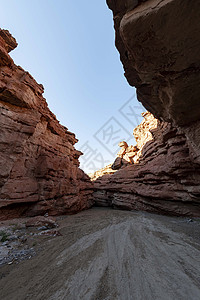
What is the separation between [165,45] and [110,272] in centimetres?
658

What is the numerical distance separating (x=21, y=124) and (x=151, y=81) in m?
9.46

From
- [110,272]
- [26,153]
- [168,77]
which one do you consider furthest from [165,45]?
[26,153]

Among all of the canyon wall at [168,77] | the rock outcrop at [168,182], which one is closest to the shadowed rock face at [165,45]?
the canyon wall at [168,77]

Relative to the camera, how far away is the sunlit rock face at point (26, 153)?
7406 mm

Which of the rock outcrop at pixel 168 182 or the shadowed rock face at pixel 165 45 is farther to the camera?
the rock outcrop at pixel 168 182

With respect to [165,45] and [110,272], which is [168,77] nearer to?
[165,45]

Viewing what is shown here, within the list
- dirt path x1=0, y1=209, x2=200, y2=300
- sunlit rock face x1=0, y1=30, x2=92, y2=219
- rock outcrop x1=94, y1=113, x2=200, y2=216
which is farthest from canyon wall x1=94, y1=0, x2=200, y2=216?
sunlit rock face x1=0, y1=30, x2=92, y2=219

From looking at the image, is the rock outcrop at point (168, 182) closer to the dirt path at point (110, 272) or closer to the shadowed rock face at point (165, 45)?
the shadowed rock face at point (165, 45)

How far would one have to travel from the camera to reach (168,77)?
169 inches

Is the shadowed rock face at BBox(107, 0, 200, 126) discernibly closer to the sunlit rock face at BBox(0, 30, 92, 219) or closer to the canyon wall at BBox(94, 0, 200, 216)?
the canyon wall at BBox(94, 0, 200, 216)

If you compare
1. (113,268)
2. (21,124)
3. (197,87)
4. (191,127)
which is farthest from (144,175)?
(21,124)

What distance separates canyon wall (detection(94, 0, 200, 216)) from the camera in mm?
2945

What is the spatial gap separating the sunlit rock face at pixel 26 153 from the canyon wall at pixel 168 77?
8273 mm

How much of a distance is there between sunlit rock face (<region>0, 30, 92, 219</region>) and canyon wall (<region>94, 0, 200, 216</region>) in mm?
8273
